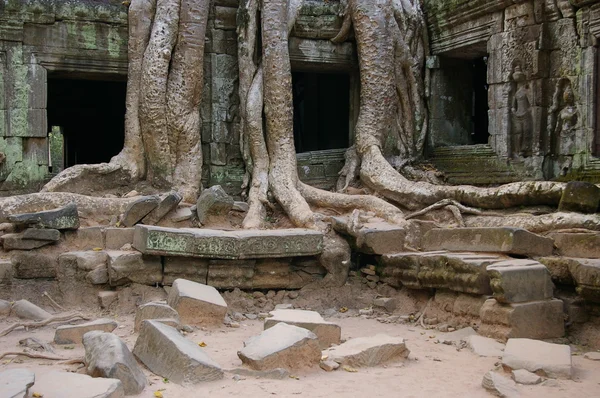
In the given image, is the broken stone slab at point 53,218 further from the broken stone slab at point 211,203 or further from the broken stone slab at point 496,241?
the broken stone slab at point 496,241

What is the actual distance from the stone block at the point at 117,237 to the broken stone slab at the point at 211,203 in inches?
32.2

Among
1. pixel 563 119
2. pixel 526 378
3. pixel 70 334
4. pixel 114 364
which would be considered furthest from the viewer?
pixel 563 119

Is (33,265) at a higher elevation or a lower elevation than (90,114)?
lower

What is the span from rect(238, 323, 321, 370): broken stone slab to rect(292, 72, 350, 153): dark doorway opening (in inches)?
306

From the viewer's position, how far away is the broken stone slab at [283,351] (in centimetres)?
366

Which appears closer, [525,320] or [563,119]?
[525,320]

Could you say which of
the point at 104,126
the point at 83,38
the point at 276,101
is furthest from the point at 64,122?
the point at 276,101

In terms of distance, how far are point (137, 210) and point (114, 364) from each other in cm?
307

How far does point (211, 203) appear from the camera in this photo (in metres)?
6.68

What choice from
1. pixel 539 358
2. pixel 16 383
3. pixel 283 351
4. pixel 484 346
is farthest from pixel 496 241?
pixel 16 383

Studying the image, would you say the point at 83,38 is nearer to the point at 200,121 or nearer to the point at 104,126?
the point at 200,121

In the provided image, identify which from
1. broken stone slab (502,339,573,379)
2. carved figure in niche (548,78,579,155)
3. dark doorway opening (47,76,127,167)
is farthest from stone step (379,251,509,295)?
dark doorway opening (47,76,127,167)

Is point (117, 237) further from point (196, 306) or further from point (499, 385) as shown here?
point (499, 385)

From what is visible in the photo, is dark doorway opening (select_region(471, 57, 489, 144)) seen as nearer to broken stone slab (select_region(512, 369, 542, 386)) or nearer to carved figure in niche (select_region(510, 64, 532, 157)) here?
carved figure in niche (select_region(510, 64, 532, 157))
